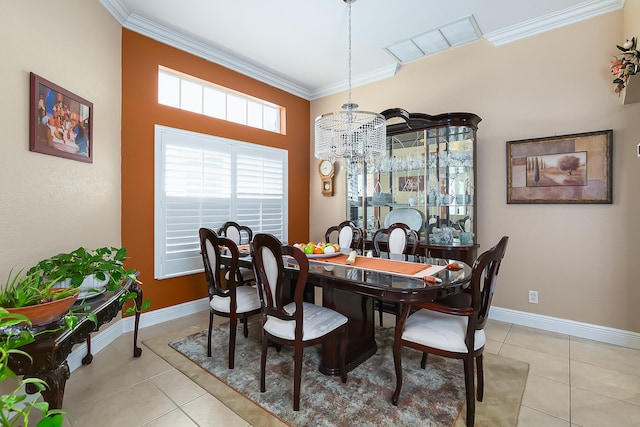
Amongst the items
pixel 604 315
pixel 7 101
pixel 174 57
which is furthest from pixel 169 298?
pixel 604 315

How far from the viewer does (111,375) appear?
7.65ft

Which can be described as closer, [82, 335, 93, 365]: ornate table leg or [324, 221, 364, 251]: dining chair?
[82, 335, 93, 365]: ornate table leg

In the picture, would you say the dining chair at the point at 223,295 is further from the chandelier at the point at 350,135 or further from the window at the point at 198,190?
the chandelier at the point at 350,135

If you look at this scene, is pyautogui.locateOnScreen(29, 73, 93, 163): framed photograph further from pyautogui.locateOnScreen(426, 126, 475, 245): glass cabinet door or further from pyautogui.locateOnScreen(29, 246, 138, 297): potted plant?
pyautogui.locateOnScreen(426, 126, 475, 245): glass cabinet door

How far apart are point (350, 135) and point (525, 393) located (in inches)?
93.1

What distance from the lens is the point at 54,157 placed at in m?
2.25

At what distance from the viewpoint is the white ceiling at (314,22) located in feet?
9.62

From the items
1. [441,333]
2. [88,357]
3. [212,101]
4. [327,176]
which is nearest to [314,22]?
[212,101]

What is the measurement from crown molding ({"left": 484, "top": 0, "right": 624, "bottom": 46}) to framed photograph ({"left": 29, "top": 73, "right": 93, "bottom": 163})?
13.1ft

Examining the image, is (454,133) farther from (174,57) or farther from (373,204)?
(174,57)

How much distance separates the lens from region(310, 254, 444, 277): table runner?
224cm

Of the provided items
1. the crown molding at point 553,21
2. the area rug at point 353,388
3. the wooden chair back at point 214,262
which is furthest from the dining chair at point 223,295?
the crown molding at point 553,21

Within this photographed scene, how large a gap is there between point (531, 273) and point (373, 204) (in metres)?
1.92

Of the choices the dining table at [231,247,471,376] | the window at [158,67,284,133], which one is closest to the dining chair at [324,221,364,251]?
the dining table at [231,247,471,376]
